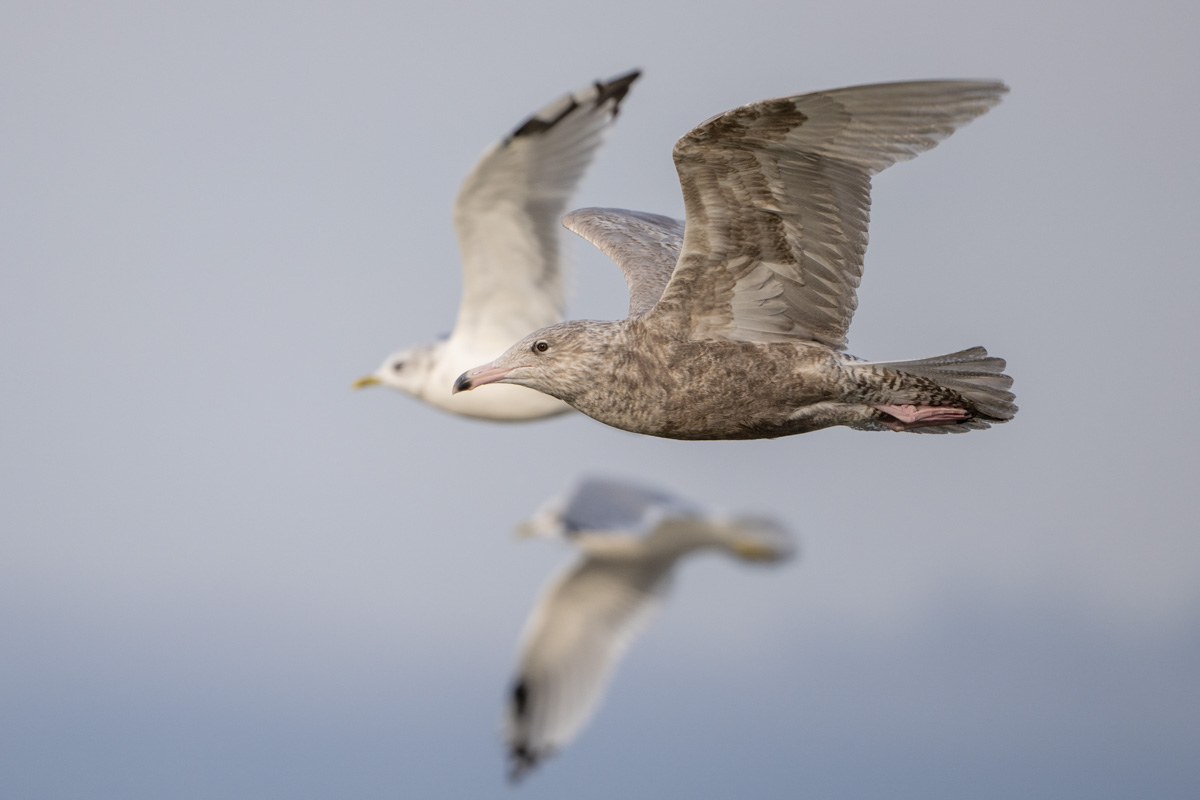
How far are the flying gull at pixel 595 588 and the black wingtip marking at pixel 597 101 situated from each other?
17.3 ft

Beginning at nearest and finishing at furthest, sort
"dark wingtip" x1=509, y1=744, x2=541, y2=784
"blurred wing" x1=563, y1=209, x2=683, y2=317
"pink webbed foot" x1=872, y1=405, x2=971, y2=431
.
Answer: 1. "pink webbed foot" x1=872, y1=405, x2=971, y2=431
2. "blurred wing" x1=563, y1=209, x2=683, y2=317
3. "dark wingtip" x1=509, y1=744, x2=541, y2=784

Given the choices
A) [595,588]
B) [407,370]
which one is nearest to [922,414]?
[407,370]

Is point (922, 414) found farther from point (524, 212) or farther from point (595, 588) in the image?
point (595, 588)

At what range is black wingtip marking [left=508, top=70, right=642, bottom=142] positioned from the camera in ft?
39.5

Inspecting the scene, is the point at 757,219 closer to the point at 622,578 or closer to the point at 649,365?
the point at 649,365

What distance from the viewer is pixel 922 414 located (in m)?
6.37

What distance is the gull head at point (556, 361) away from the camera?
6219 millimetres

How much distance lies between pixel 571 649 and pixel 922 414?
35.9ft

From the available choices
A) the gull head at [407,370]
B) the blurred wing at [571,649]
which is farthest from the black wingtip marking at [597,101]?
the blurred wing at [571,649]

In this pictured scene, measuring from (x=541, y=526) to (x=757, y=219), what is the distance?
1046 centimetres

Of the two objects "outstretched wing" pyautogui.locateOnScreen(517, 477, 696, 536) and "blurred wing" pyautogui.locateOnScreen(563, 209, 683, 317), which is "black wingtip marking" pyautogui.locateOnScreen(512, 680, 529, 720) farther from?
"blurred wing" pyautogui.locateOnScreen(563, 209, 683, 317)

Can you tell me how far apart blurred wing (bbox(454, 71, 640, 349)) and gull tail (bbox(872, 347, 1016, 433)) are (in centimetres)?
642

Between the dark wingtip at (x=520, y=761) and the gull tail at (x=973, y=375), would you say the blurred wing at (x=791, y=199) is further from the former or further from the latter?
the dark wingtip at (x=520, y=761)

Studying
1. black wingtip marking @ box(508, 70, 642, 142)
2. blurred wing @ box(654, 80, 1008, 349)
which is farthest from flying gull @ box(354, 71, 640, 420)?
blurred wing @ box(654, 80, 1008, 349)
